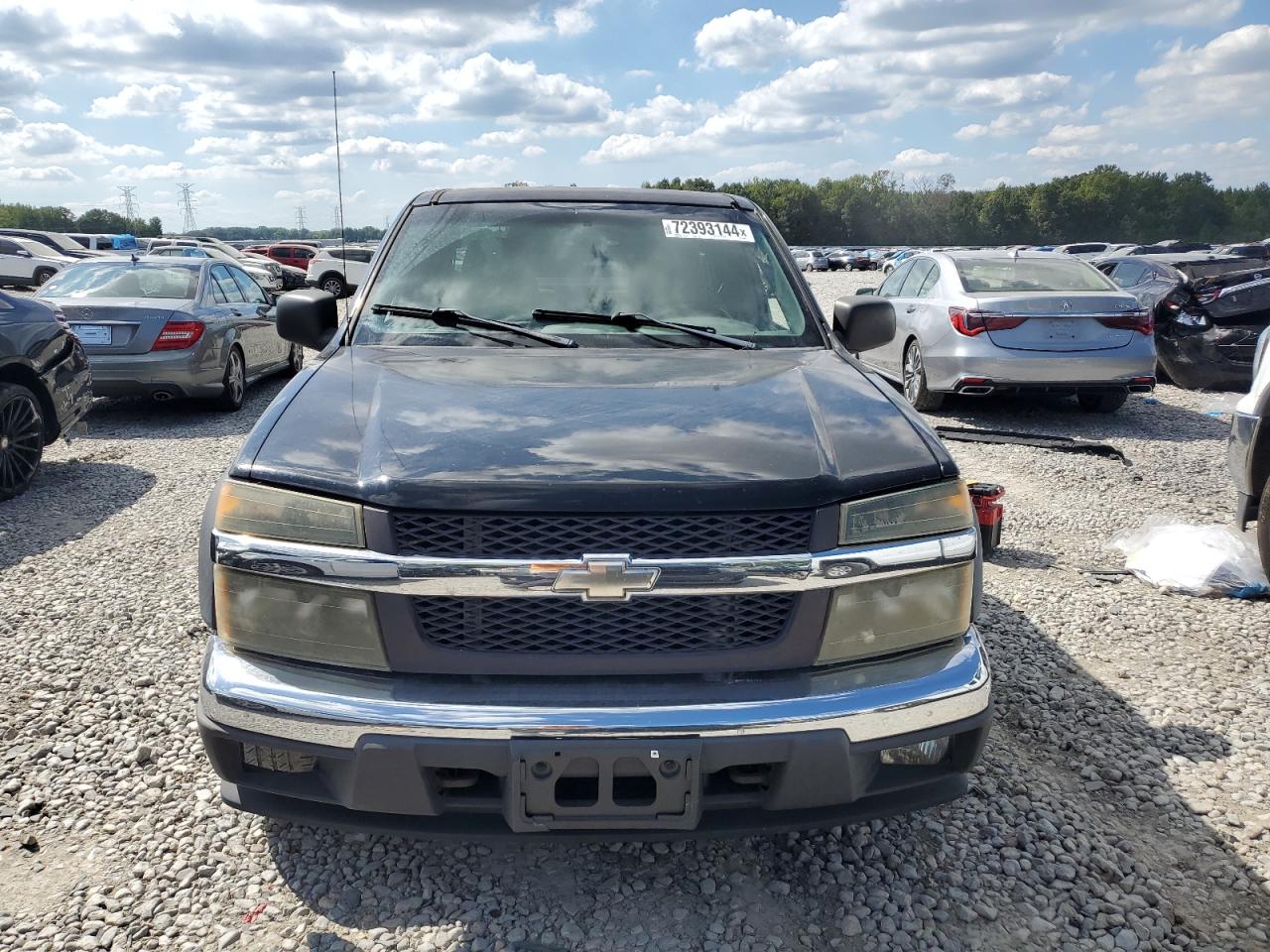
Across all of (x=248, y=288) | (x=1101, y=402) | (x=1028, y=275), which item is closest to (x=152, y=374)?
(x=248, y=288)

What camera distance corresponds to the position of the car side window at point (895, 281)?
1099cm

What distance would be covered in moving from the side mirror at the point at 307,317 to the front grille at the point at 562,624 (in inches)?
67.7

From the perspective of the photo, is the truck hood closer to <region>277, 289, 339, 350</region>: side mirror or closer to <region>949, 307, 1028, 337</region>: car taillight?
<region>277, 289, 339, 350</region>: side mirror

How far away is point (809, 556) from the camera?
217 centimetres

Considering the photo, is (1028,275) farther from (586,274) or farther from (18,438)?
(18,438)

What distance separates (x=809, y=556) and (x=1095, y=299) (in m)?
8.00

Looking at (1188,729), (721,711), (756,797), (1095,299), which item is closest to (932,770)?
Result: (756,797)

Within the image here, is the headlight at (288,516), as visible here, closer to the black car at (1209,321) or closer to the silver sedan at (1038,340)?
the silver sedan at (1038,340)

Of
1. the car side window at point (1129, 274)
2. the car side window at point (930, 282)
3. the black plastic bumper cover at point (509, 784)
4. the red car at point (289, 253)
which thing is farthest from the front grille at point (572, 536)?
the red car at point (289, 253)

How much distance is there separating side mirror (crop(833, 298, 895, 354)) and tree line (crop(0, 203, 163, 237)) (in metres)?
96.5

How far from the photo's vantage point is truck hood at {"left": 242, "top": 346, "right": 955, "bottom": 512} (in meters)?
2.17

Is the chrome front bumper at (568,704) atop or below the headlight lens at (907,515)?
below

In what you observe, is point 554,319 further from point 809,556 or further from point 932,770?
point 932,770

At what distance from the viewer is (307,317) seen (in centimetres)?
358
